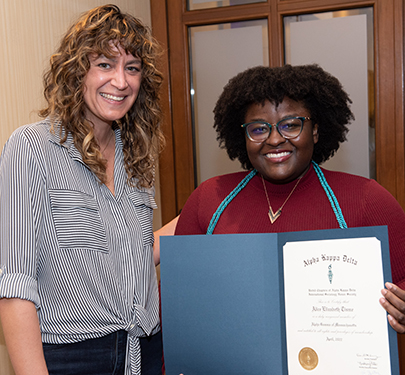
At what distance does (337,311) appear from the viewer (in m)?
1.05

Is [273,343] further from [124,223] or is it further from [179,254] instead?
[124,223]

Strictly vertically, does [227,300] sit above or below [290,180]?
below

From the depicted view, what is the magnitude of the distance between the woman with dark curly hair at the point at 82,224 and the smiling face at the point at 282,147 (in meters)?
0.38

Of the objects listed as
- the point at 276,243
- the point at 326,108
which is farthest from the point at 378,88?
the point at 276,243

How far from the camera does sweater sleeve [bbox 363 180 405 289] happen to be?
123cm

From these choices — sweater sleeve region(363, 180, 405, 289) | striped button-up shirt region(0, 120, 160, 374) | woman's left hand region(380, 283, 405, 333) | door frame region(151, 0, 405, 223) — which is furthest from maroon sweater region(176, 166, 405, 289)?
door frame region(151, 0, 405, 223)

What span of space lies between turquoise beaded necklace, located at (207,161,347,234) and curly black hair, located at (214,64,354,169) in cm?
13

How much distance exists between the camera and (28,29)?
163 cm

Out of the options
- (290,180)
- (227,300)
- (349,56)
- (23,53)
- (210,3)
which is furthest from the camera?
(210,3)

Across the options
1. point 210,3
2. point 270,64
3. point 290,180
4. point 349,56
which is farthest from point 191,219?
point 210,3

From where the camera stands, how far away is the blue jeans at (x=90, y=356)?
47.0 inches

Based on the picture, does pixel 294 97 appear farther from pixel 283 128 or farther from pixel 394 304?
pixel 394 304

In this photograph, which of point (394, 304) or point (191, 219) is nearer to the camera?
point (394, 304)

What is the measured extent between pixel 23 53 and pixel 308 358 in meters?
1.37
